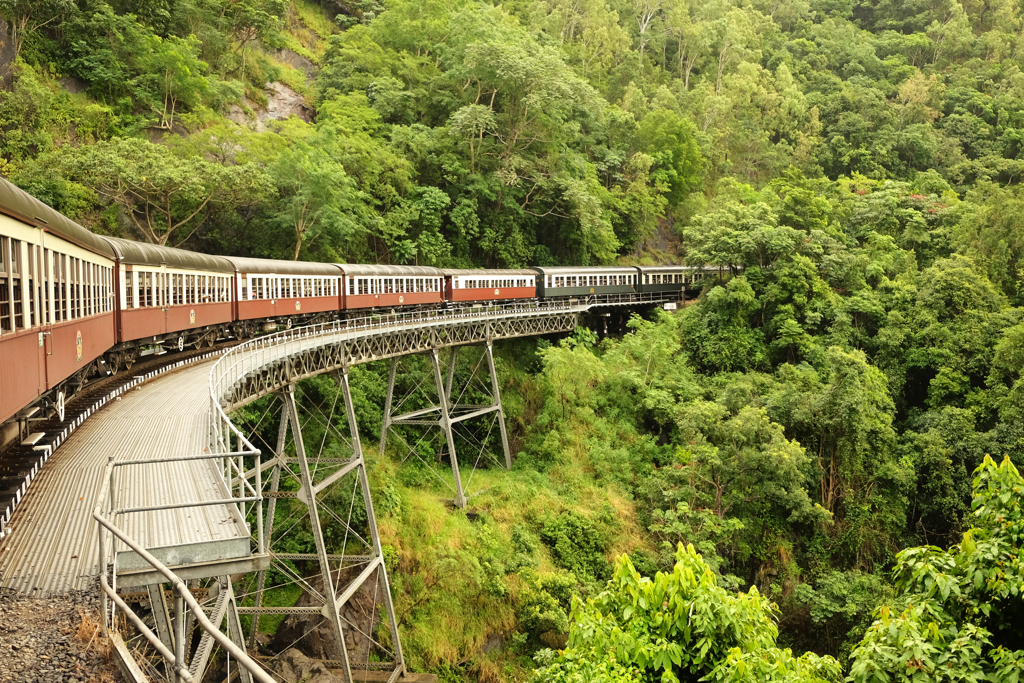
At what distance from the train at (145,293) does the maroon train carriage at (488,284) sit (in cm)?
5

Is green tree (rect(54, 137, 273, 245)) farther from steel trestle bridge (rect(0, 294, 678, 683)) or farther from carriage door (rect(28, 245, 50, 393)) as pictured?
carriage door (rect(28, 245, 50, 393))

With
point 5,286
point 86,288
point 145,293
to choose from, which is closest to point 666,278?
point 145,293

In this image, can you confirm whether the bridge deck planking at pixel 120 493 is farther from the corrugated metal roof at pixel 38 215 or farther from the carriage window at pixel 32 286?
the corrugated metal roof at pixel 38 215

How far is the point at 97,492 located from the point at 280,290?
1636cm

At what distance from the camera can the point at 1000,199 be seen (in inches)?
1206

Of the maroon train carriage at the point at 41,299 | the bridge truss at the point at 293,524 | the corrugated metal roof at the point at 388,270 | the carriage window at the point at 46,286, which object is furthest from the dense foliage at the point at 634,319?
the carriage window at the point at 46,286

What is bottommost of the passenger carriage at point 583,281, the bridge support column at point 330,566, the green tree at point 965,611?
the bridge support column at point 330,566

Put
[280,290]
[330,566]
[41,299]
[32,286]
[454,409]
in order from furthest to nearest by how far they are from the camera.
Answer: [454,409] < [280,290] < [330,566] < [41,299] < [32,286]

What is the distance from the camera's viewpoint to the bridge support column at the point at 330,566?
1498 centimetres

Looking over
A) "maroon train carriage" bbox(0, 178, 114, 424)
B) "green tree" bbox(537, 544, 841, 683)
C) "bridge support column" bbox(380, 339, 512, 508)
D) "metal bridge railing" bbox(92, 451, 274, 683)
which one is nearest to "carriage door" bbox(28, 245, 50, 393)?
"maroon train carriage" bbox(0, 178, 114, 424)

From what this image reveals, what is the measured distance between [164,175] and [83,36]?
14061 mm

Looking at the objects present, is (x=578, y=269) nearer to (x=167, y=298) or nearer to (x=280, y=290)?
(x=280, y=290)

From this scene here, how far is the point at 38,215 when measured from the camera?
918 cm

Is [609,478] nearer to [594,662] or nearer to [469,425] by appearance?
Answer: [469,425]
